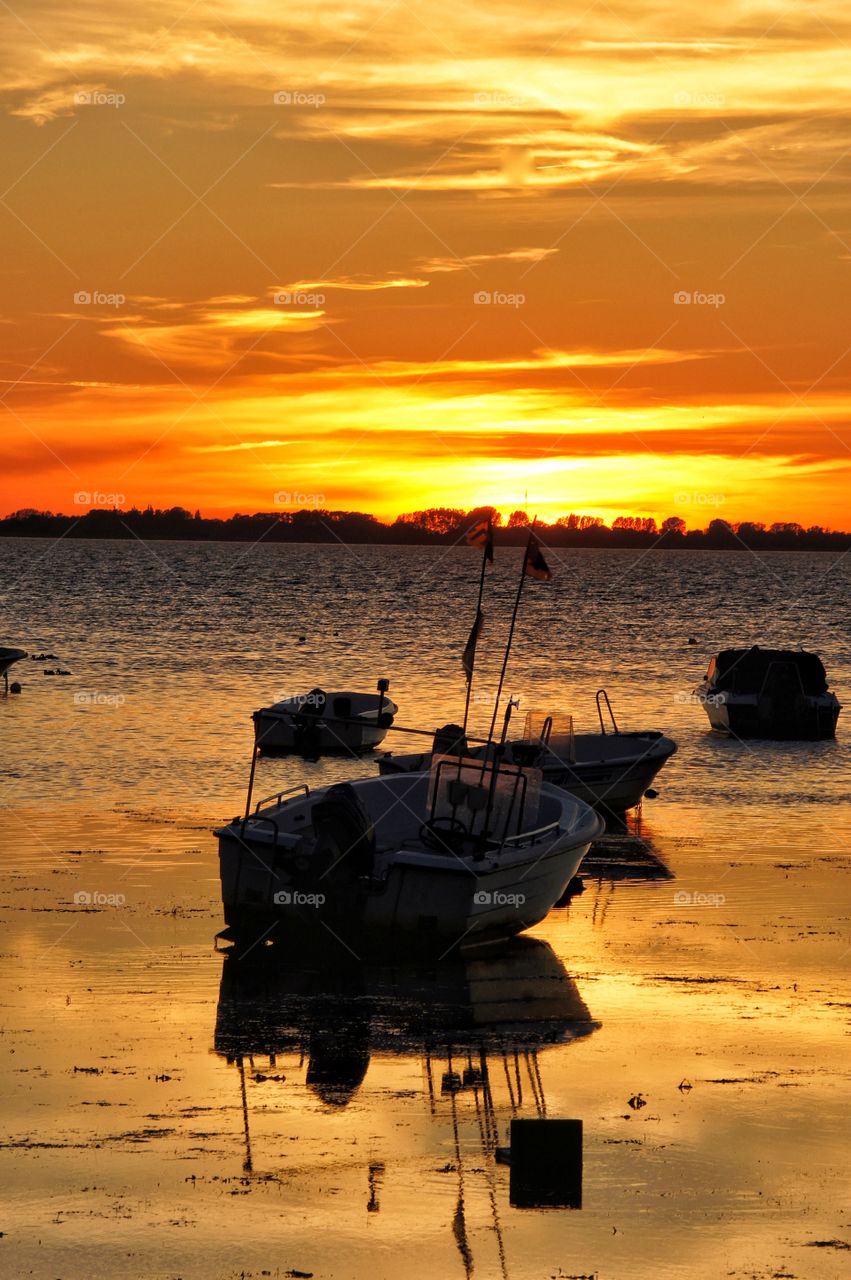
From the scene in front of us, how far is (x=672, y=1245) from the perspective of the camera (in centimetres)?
1062

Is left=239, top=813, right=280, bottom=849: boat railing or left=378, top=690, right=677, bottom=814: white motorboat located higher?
left=239, top=813, right=280, bottom=849: boat railing

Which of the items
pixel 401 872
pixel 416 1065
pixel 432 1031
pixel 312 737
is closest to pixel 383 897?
pixel 401 872

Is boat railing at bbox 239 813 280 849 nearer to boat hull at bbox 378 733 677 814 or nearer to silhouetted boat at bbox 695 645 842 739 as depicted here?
boat hull at bbox 378 733 677 814

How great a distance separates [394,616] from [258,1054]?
10701 cm

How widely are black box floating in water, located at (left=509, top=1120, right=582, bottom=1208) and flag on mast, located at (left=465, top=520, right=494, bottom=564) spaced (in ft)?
36.9

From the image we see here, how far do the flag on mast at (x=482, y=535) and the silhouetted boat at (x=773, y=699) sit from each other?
24.6 metres

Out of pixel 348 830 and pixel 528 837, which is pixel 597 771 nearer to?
pixel 528 837

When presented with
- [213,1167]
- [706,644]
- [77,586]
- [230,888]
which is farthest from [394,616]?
[213,1167]

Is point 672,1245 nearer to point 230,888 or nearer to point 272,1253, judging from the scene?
point 272,1253

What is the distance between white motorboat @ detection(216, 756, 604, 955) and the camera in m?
18.5

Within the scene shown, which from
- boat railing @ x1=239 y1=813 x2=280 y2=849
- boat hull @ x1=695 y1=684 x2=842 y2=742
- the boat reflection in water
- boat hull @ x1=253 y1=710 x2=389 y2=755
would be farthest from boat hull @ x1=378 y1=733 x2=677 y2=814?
boat hull @ x1=695 y1=684 x2=842 y2=742

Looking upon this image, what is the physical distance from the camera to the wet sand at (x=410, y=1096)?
10578 mm

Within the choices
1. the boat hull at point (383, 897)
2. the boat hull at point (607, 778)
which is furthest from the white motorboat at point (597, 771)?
the boat hull at point (383, 897)

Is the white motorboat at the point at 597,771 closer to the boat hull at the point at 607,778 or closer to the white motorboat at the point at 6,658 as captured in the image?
the boat hull at the point at 607,778
